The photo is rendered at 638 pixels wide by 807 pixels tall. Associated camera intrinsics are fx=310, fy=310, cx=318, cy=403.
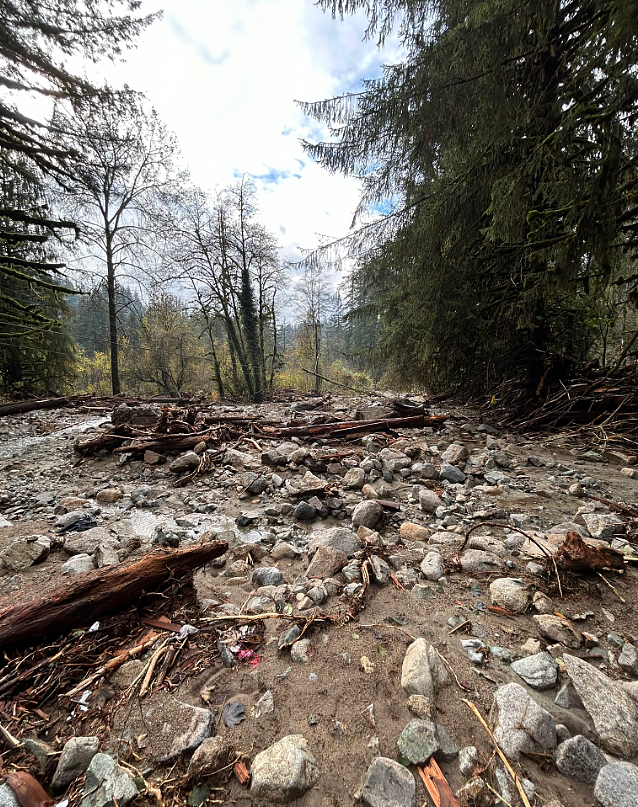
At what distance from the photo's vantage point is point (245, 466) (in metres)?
4.09

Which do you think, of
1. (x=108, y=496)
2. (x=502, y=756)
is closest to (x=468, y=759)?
(x=502, y=756)

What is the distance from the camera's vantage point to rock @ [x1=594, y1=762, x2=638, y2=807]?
31.3 inches

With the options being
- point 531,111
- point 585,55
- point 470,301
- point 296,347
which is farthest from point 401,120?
point 296,347

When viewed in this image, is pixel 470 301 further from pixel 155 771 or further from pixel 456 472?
pixel 155 771

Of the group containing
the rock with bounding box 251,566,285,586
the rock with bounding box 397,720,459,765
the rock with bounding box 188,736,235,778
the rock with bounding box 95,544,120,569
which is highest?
the rock with bounding box 397,720,459,765

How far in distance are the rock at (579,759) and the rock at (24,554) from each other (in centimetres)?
290

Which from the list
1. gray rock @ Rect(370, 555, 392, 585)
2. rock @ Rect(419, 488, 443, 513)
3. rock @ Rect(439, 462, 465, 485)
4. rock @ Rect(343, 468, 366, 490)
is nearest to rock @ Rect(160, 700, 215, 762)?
gray rock @ Rect(370, 555, 392, 585)

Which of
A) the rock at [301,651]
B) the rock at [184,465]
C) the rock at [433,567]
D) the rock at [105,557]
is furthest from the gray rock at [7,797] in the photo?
the rock at [184,465]

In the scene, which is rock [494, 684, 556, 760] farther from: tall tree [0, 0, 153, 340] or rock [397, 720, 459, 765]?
tall tree [0, 0, 153, 340]

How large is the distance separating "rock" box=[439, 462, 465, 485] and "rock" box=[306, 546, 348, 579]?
180 cm

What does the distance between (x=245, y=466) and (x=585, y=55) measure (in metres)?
5.14

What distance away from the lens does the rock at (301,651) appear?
1330 mm

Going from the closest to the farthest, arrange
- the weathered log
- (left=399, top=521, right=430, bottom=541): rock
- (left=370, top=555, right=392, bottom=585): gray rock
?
(left=370, top=555, right=392, bottom=585): gray rock → (left=399, top=521, right=430, bottom=541): rock → the weathered log

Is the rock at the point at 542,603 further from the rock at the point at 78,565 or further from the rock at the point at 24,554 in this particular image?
the rock at the point at 24,554
